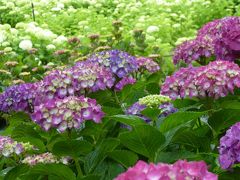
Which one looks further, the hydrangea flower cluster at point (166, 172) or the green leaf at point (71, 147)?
the green leaf at point (71, 147)

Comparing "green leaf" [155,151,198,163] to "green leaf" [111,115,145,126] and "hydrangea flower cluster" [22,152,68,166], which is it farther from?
"hydrangea flower cluster" [22,152,68,166]

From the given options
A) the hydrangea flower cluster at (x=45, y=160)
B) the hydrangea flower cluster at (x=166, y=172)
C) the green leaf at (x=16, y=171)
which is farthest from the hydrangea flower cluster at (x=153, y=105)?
the hydrangea flower cluster at (x=166, y=172)

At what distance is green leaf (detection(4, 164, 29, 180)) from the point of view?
2.02 metres

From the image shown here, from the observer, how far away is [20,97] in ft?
8.88

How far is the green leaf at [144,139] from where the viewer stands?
1775 millimetres

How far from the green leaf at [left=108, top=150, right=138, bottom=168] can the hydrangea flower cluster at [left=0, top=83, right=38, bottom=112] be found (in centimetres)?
82

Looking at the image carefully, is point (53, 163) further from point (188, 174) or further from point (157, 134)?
point (188, 174)

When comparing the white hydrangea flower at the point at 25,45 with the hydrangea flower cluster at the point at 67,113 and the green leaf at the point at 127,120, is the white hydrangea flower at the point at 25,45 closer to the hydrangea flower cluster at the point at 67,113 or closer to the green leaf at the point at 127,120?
the hydrangea flower cluster at the point at 67,113

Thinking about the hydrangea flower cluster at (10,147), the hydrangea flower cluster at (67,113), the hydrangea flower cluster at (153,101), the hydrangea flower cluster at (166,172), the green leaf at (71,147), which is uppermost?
the hydrangea flower cluster at (166,172)

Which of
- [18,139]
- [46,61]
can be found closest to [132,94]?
[18,139]

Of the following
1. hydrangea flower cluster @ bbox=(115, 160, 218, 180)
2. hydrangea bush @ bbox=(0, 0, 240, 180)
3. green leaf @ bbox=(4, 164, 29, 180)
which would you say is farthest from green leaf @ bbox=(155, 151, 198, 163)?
hydrangea flower cluster @ bbox=(115, 160, 218, 180)

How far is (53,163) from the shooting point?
1.84 metres

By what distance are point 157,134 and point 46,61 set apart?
4490 millimetres

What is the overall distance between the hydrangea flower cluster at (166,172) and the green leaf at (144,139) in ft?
1.89
